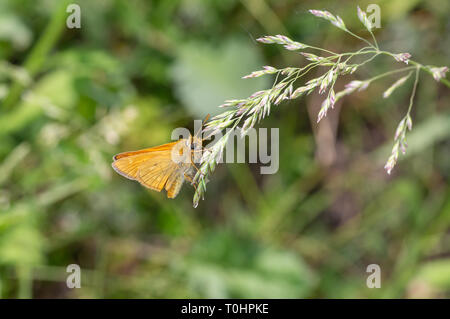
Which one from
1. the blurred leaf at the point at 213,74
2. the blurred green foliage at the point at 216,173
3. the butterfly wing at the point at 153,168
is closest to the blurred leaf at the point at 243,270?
the blurred green foliage at the point at 216,173

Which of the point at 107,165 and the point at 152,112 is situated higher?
the point at 152,112

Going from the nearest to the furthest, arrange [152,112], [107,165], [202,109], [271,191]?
[107,165] < [202,109] < [152,112] < [271,191]

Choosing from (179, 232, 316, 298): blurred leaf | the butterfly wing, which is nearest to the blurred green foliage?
A: (179, 232, 316, 298): blurred leaf

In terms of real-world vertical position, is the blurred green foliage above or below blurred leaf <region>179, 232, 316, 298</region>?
above

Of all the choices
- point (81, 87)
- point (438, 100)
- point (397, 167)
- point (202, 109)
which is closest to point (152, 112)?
point (202, 109)

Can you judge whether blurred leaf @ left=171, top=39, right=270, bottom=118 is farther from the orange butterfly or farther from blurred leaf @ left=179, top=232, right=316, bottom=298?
the orange butterfly

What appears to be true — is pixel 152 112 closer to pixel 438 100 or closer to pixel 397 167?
pixel 397 167

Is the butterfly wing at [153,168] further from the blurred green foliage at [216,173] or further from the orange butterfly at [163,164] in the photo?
the blurred green foliage at [216,173]
